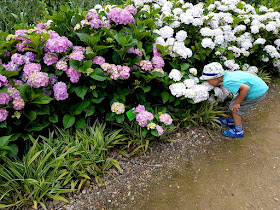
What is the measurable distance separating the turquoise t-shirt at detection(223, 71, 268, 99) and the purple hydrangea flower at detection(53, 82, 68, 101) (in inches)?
67.8

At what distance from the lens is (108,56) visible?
232cm

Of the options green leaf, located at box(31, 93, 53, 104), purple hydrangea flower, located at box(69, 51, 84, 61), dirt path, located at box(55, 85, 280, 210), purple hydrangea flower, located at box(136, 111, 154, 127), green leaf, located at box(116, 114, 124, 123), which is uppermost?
purple hydrangea flower, located at box(69, 51, 84, 61)

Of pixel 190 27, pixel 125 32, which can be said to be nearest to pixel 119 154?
pixel 125 32

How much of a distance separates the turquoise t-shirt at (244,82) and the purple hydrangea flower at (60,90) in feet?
5.65

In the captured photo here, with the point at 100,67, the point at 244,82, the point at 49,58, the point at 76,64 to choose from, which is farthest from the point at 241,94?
the point at 49,58

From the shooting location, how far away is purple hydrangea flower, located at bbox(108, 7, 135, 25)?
222 cm

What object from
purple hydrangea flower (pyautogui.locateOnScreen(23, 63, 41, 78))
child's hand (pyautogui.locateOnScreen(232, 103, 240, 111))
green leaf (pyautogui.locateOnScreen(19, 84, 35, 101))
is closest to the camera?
green leaf (pyautogui.locateOnScreen(19, 84, 35, 101))

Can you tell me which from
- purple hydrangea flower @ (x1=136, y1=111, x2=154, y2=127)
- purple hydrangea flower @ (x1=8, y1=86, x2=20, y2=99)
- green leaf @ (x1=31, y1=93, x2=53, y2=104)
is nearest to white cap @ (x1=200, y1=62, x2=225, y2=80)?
purple hydrangea flower @ (x1=136, y1=111, x2=154, y2=127)

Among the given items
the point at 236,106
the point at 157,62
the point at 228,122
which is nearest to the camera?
the point at 157,62

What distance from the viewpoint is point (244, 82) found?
2.44m

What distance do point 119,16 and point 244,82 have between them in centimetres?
155

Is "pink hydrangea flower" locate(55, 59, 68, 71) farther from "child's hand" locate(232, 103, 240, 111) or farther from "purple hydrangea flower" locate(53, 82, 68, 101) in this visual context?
"child's hand" locate(232, 103, 240, 111)

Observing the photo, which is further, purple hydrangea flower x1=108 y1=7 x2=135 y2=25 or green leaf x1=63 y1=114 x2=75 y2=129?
purple hydrangea flower x1=108 y1=7 x2=135 y2=25

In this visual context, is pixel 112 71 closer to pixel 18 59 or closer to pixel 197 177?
pixel 18 59
